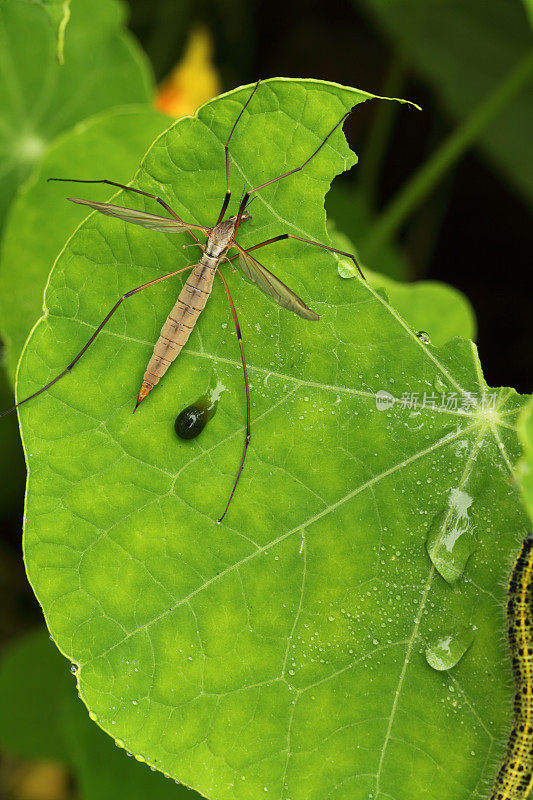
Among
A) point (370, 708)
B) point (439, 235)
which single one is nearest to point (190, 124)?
point (370, 708)

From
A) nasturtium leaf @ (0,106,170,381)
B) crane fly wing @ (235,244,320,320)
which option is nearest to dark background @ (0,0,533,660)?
nasturtium leaf @ (0,106,170,381)

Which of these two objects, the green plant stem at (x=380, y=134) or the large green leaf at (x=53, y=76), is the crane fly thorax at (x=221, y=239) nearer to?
the large green leaf at (x=53, y=76)

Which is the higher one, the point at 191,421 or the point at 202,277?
the point at 202,277

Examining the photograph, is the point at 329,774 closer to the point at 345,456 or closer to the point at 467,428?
the point at 345,456

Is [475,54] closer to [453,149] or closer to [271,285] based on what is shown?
[453,149]

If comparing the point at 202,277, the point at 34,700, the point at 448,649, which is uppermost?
the point at 202,277

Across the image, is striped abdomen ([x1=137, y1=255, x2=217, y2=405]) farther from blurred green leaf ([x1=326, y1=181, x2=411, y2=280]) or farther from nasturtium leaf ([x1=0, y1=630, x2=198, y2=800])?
nasturtium leaf ([x1=0, y1=630, x2=198, y2=800])

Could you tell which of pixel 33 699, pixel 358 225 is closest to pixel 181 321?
pixel 358 225
